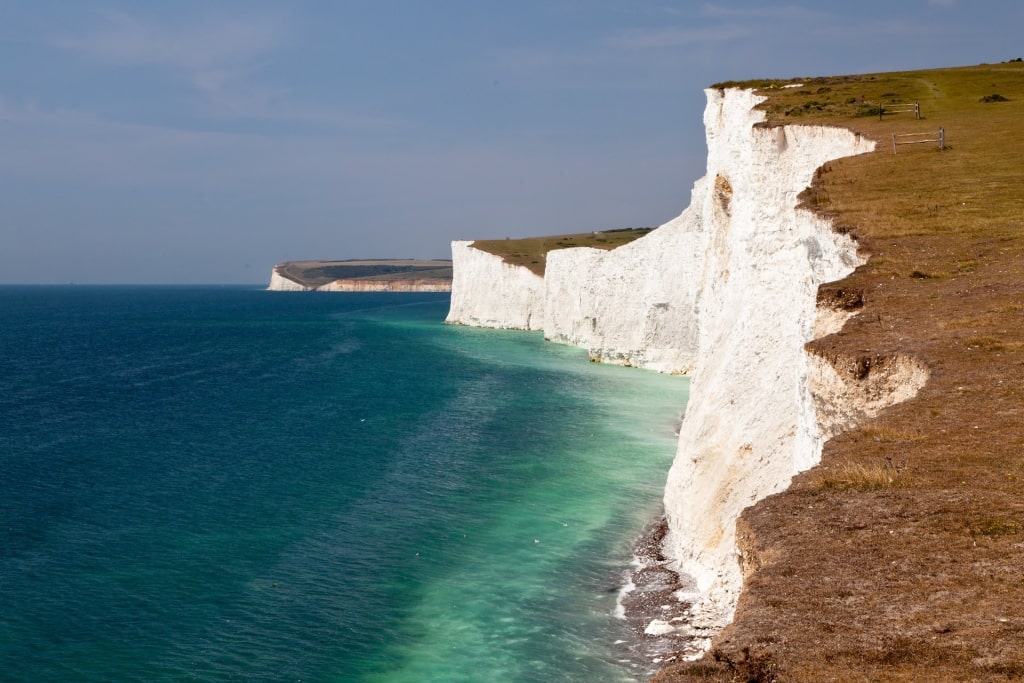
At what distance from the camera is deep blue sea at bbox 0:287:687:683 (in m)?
19.0

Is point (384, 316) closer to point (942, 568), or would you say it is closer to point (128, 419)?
point (128, 419)

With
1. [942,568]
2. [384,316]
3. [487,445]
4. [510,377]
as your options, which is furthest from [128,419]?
[384,316]

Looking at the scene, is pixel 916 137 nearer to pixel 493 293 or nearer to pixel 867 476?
pixel 867 476

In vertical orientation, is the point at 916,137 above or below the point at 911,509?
above

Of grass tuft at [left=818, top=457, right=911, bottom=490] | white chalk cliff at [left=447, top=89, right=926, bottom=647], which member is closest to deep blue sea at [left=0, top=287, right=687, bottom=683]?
white chalk cliff at [left=447, top=89, right=926, bottom=647]

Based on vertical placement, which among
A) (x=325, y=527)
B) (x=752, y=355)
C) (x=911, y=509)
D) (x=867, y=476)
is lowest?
(x=325, y=527)

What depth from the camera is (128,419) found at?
4784cm

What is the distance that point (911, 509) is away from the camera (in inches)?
323

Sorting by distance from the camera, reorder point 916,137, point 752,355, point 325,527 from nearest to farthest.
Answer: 1. point 752,355
2. point 325,527
3. point 916,137

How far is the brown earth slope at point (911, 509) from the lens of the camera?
20.0ft

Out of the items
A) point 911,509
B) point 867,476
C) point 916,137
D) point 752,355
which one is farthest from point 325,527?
point 916,137

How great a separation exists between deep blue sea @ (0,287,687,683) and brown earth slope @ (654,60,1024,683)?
966 cm

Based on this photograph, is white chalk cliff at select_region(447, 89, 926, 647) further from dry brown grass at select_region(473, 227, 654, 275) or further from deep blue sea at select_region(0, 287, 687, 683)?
dry brown grass at select_region(473, 227, 654, 275)

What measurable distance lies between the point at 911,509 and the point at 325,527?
2233 centimetres
